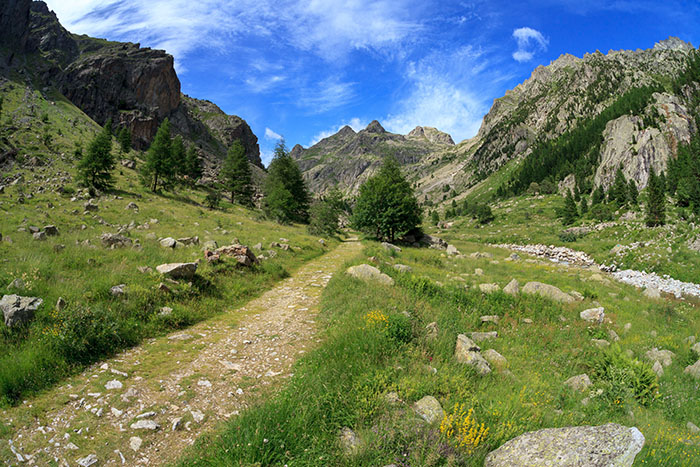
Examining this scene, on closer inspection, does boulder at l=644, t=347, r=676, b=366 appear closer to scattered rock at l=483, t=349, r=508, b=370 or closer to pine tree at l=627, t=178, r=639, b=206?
scattered rock at l=483, t=349, r=508, b=370

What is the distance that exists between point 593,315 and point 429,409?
1106 cm

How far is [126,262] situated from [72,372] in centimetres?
545

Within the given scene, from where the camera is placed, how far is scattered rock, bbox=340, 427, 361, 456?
12.3 ft

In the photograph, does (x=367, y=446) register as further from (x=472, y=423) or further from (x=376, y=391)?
(x=472, y=423)

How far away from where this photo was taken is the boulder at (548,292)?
13.2 m

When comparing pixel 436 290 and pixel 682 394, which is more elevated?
pixel 436 290

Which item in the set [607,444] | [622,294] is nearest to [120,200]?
[607,444]

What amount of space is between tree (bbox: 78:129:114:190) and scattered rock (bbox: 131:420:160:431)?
43456 millimetres

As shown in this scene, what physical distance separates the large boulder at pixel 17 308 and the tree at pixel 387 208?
94.9 ft

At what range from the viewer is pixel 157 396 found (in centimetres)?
504

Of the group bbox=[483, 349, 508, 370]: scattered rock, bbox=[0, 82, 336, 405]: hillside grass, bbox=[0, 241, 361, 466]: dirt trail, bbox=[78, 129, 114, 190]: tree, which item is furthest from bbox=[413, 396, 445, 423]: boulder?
bbox=[78, 129, 114, 190]: tree

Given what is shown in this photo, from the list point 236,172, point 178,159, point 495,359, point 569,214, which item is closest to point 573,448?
point 495,359

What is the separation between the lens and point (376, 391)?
16.1 ft

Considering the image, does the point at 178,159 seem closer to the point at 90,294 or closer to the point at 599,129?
the point at 90,294
